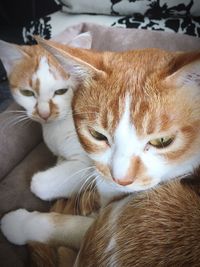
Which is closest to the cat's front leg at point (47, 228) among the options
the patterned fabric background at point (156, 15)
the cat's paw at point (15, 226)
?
the cat's paw at point (15, 226)

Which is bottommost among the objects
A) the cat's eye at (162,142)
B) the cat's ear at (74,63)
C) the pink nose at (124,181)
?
the pink nose at (124,181)

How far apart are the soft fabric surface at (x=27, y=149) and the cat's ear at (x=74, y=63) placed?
521mm

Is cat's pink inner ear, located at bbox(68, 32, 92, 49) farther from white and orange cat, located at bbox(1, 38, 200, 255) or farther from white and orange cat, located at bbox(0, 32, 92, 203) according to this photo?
white and orange cat, located at bbox(1, 38, 200, 255)

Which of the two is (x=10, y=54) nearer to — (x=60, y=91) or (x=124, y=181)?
(x=60, y=91)

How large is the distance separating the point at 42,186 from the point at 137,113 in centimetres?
54

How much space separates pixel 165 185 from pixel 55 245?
14.7 inches

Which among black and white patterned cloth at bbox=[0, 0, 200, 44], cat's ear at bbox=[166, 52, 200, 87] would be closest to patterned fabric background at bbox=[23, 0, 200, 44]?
black and white patterned cloth at bbox=[0, 0, 200, 44]

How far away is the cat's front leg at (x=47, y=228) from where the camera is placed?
3.53ft

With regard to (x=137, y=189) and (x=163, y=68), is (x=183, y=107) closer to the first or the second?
(x=163, y=68)

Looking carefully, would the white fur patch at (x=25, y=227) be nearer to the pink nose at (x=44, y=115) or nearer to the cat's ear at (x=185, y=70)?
the pink nose at (x=44, y=115)

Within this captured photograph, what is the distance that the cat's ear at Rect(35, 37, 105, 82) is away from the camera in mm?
849

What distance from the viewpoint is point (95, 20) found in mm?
1939

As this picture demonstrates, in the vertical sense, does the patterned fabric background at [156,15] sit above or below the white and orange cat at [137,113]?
below

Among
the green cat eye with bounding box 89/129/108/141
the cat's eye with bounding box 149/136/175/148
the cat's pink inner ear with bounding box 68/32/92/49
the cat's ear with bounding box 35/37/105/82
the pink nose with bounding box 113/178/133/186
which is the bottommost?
the pink nose with bounding box 113/178/133/186
